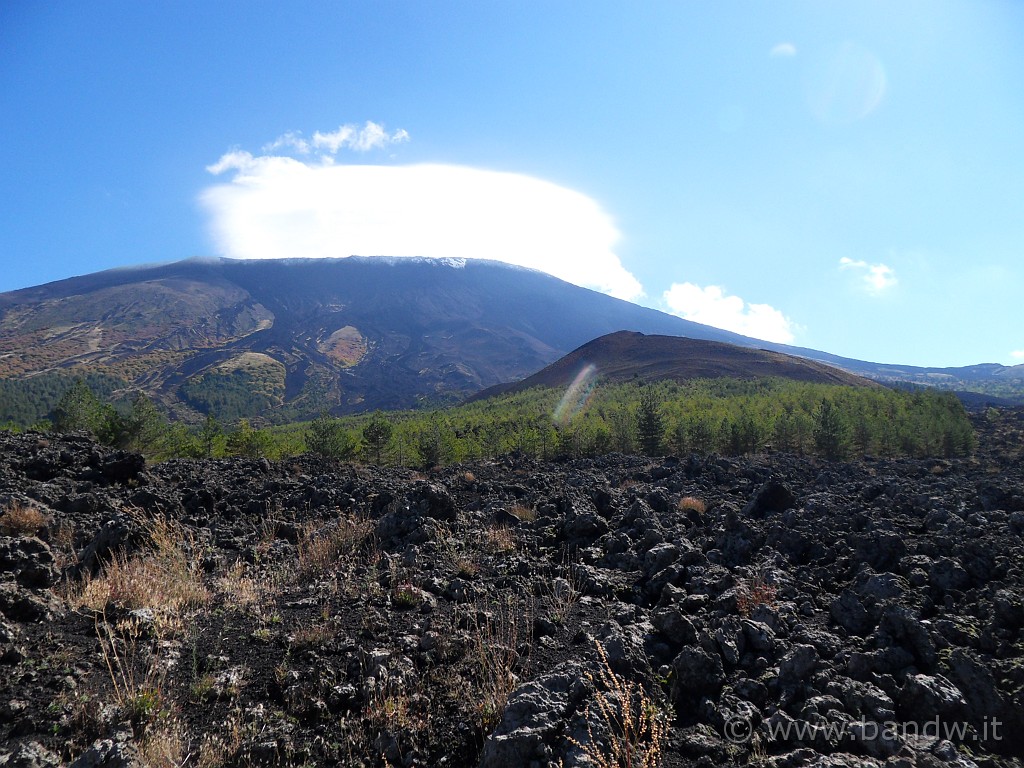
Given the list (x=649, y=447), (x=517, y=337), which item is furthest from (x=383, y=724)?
(x=517, y=337)

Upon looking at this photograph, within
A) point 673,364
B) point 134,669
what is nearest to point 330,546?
point 134,669

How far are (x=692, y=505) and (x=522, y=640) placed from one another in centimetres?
657

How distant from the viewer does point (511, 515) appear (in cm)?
917

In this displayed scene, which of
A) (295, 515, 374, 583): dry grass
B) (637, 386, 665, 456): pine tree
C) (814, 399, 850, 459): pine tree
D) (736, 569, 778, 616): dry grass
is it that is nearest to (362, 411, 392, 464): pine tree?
(637, 386, 665, 456): pine tree

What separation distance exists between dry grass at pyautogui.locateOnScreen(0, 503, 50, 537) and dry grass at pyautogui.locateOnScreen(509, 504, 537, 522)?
725cm

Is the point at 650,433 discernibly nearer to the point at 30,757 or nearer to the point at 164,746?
the point at 164,746

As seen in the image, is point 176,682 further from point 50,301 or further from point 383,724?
point 50,301

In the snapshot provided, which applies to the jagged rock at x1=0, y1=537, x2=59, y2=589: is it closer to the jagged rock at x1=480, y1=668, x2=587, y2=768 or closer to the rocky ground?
the rocky ground

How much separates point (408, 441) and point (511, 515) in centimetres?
2063

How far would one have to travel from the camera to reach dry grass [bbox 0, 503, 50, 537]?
7.07m

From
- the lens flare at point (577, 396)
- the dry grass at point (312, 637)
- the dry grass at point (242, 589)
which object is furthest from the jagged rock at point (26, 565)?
the lens flare at point (577, 396)

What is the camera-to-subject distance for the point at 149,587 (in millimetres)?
4996

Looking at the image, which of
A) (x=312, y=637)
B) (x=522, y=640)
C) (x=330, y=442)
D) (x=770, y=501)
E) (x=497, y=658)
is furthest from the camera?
(x=330, y=442)

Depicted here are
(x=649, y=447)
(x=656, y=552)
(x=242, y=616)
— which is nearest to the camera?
(x=242, y=616)
